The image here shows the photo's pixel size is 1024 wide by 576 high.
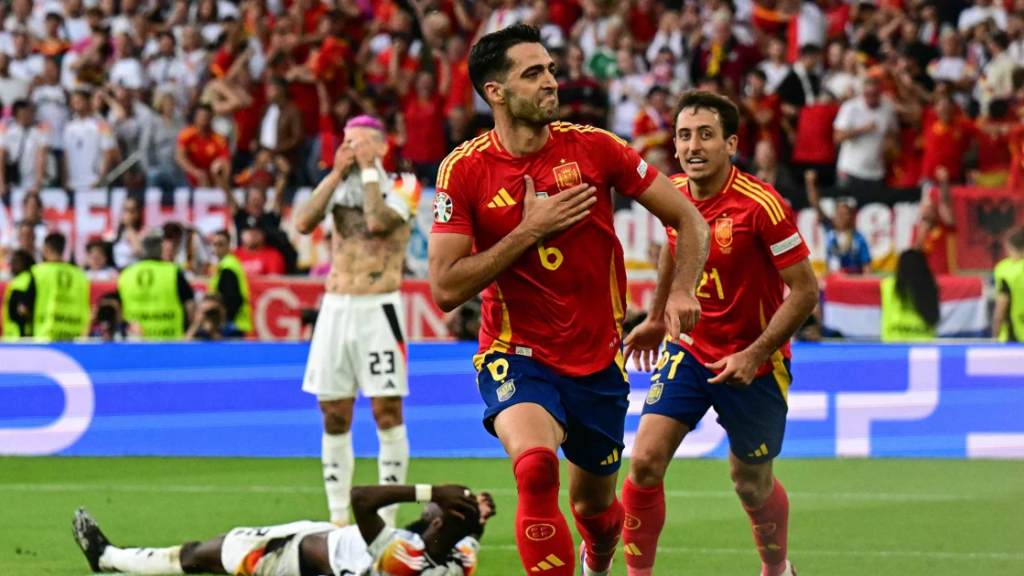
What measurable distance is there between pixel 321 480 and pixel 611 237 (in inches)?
237

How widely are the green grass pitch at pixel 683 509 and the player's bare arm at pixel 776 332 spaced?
5.50ft

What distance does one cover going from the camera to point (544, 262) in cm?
570

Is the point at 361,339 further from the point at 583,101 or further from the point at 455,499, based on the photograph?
the point at 583,101

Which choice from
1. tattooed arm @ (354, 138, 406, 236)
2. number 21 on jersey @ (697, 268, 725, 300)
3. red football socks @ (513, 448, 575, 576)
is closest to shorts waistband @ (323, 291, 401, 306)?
tattooed arm @ (354, 138, 406, 236)

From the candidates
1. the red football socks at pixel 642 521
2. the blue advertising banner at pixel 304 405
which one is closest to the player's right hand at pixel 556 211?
the red football socks at pixel 642 521

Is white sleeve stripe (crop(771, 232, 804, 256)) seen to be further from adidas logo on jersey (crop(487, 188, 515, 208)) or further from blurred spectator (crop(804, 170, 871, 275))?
blurred spectator (crop(804, 170, 871, 275))

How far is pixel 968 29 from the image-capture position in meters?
18.2

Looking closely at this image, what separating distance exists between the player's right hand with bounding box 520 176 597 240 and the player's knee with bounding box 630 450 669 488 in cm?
145

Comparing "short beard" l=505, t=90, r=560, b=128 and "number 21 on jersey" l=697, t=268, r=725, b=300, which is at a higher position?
"short beard" l=505, t=90, r=560, b=128

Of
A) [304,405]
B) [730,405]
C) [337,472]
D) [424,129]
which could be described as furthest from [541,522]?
[424,129]

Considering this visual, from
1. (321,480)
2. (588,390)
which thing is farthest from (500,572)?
(321,480)

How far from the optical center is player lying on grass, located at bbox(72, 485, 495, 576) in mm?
6465

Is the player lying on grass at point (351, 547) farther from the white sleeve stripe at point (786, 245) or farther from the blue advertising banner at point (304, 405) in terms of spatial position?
the blue advertising banner at point (304, 405)

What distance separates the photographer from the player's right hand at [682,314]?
5.44m
